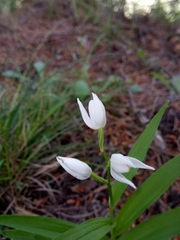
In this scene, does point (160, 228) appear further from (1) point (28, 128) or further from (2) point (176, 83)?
(2) point (176, 83)

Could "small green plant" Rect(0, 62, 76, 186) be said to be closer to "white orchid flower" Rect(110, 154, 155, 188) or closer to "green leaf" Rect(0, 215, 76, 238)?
"green leaf" Rect(0, 215, 76, 238)

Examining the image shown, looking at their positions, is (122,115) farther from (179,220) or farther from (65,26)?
(65,26)

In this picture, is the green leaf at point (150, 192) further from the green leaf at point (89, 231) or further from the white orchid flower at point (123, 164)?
the white orchid flower at point (123, 164)

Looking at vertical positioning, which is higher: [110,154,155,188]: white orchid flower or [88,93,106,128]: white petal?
[88,93,106,128]: white petal

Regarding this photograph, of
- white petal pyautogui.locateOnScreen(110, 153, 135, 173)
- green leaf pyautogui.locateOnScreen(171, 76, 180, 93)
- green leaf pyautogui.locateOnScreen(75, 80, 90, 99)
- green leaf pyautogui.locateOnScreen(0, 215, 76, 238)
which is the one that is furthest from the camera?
green leaf pyautogui.locateOnScreen(171, 76, 180, 93)

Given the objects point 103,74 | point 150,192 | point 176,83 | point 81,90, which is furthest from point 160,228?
point 103,74

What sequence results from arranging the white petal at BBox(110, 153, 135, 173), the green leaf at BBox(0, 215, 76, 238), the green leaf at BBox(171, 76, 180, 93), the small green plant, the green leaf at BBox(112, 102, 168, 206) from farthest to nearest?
the green leaf at BBox(171, 76, 180, 93), the small green plant, the green leaf at BBox(112, 102, 168, 206), the green leaf at BBox(0, 215, 76, 238), the white petal at BBox(110, 153, 135, 173)

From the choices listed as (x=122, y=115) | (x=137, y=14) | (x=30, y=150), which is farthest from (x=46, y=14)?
(x=30, y=150)

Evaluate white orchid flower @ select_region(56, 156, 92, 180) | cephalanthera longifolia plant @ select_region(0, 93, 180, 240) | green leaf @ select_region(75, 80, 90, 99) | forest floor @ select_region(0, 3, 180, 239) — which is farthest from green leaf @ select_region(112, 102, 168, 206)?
green leaf @ select_region(75, 80, 90, 99)
